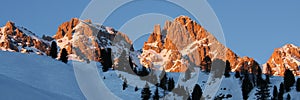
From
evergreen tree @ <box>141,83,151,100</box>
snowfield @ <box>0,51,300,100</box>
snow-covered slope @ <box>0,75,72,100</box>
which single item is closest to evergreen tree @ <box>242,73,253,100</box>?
snowfield @ <box>0,51,300,100</box>

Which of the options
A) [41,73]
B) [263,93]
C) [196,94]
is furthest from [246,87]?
[41,73]

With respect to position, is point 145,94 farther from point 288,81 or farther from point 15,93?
point 15,93

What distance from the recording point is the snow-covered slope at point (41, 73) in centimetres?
6819

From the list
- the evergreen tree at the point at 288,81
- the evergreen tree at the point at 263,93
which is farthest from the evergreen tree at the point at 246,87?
the evergreen tree at the point at 288,81

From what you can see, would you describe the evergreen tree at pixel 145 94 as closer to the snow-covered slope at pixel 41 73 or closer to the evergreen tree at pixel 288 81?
the snow-covered slope at pixel 41 73

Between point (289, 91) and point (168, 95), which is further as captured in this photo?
point (289, 91)

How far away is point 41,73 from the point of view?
79.3 metres

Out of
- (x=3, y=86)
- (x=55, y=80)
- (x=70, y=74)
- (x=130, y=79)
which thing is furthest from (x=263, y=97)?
(x=3, y=86)

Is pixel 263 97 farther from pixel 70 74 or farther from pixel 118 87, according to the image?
pixel 70 74

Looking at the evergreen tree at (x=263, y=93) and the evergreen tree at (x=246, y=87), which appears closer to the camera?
the evergreen tree at (x=263, y=93)

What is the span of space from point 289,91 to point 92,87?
68.3 meters

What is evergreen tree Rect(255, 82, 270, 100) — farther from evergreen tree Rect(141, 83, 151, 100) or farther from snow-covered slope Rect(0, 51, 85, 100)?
snow-covered slope Rect(0, 51, 85, 100)

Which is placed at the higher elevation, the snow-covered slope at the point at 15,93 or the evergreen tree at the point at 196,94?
the evergreen tree at the point at 196,94

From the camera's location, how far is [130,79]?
4409 inches
